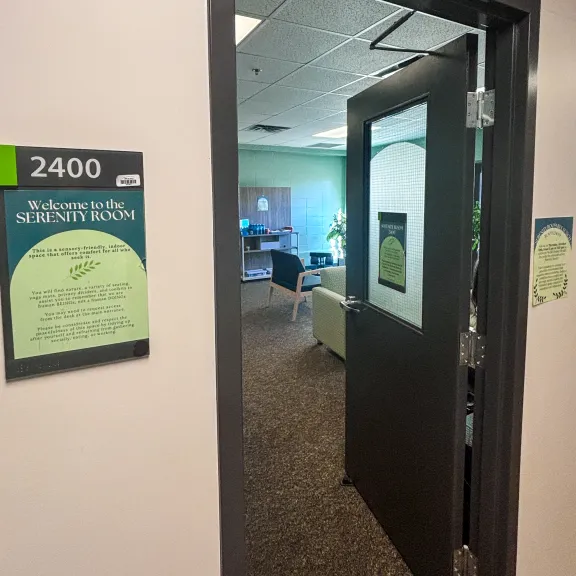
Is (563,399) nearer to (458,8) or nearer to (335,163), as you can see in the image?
(458,8)

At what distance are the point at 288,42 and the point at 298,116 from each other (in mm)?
2549

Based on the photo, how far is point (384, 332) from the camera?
71.7 inches

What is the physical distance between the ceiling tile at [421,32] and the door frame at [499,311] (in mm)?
1566

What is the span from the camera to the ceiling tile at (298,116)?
16.9ft

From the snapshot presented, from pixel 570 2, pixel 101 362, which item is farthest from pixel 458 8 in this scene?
pixel 101 362

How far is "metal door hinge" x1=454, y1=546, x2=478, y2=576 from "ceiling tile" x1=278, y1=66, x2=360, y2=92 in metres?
3.28

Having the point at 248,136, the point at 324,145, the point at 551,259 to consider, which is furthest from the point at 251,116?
the point at 551,259

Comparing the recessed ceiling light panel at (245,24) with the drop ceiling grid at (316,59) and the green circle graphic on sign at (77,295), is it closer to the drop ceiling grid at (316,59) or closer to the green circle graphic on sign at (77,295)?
the drop ceiling grid at (316,59)

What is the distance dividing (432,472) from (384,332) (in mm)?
534

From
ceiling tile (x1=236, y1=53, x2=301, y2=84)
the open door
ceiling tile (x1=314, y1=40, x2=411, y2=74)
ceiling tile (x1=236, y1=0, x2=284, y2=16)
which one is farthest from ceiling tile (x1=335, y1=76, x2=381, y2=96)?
the open door

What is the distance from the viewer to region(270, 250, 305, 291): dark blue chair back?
17.5ft

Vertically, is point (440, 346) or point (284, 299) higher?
point (440, 346)

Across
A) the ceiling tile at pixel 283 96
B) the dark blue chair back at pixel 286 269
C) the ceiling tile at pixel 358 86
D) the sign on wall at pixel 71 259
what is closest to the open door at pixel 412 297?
the sign on wall at pixel 71 259

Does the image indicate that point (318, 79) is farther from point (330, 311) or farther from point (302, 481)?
point (302, 481)
